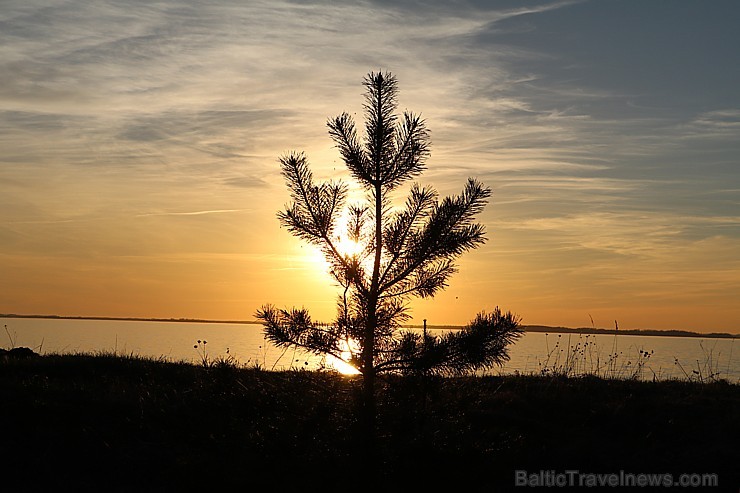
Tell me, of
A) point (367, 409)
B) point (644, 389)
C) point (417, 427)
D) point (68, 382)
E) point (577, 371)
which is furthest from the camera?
point (577, 371)

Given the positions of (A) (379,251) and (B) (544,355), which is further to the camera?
(B) (544,355)

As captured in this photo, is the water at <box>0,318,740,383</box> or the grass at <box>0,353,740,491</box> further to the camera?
the water at <box>0,318,740,383</box>

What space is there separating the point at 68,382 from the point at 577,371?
11230mm

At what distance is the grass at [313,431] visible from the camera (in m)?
9.69

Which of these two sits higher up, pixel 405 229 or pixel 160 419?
pixel 405 229

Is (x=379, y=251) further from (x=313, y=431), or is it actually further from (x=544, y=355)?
(x=544, y=355)

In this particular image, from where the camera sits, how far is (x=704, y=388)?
14258 mm

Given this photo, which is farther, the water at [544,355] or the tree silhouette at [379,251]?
the water at [544,355]

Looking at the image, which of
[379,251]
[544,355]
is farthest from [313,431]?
[544,355]

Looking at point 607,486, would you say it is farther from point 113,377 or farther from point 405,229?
point 113,377

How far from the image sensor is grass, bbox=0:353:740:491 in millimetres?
9688

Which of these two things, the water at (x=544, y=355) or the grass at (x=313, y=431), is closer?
the grass at (x=313, y=431)

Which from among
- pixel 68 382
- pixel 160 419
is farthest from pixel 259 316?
pixel 68 382

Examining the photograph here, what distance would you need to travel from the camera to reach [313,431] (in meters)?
10.7
